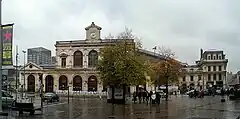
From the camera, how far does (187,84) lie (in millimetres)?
163750

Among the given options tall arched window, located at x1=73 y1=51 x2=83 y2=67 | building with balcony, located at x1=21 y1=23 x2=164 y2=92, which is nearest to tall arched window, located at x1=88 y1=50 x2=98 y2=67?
building with balcony, located at x1=21 y1=23 x2=164 y2=92

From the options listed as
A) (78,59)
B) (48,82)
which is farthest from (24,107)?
(48,82)

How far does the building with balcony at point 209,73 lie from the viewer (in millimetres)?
155625

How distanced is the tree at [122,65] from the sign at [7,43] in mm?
29758

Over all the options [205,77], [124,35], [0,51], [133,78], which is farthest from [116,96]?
[205,77]

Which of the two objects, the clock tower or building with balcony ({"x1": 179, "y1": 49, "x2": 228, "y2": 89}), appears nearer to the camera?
the clock tower

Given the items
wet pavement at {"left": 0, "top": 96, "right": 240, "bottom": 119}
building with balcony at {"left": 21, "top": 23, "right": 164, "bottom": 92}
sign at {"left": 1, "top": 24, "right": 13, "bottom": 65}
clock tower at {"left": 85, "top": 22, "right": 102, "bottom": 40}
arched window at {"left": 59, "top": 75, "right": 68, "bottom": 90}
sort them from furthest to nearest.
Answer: arched window at {"left": 59, "top": 75, "right": 68, "bottom": 90} < clock tower at {"left": 85, "top": 22, "right": 102, "bottom": 40} < building with balcony at {"left": 21, "top": 23, "right": 164, "bottom": 92} < wet pavement at {"left": 0, "top": 96, "right": 240, "bottom": 119} < sign at {"left": 1, "top": 24, "right": 13, "bottom": 65}

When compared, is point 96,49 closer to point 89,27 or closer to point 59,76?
point 89,27

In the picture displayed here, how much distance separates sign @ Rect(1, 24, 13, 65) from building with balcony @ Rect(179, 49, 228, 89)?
133 meters

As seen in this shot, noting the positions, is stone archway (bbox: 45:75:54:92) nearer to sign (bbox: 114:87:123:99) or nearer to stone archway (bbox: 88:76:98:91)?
stone archway (bbox: 88:76:98:91)

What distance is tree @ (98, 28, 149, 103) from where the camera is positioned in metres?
53.6

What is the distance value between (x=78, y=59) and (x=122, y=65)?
66.5 meters

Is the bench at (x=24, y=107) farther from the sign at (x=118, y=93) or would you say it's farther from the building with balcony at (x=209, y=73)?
the building with balcony at (x=209, y=73)

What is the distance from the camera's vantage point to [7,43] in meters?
24.2
